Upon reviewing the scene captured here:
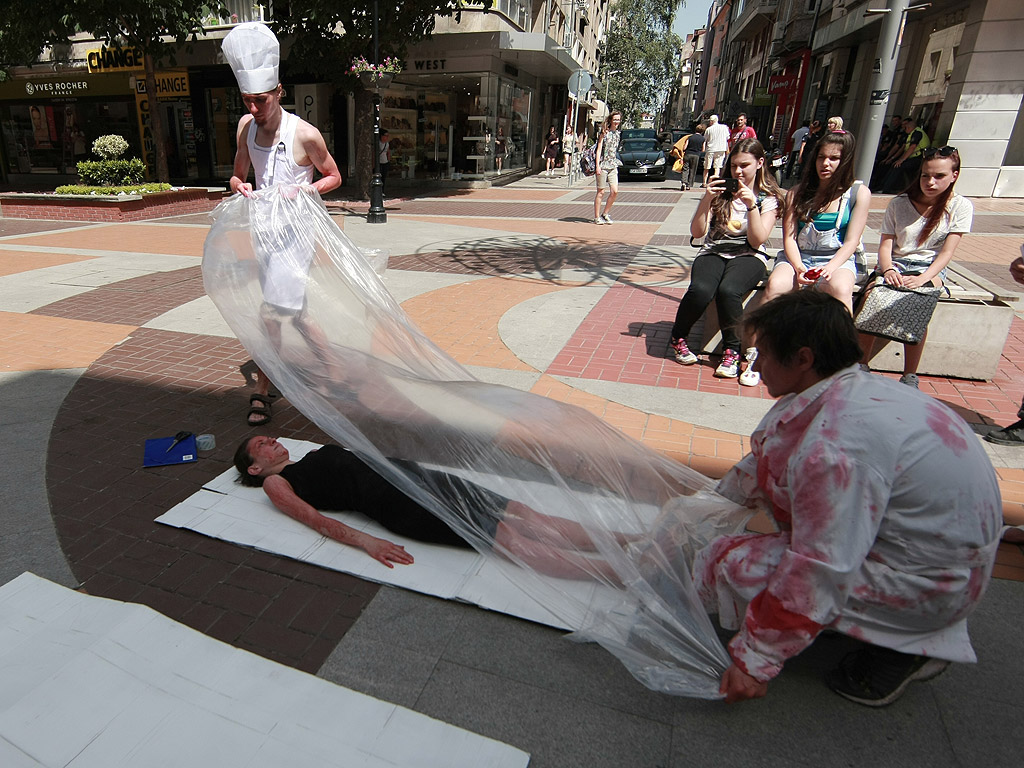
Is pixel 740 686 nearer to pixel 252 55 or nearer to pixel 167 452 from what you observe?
pixel 167 452

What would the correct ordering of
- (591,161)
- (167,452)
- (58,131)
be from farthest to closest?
1. (58,131)
2. (591,161)
3. (167,452)

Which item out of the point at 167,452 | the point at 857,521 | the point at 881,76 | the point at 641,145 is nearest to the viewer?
the point at 857,521

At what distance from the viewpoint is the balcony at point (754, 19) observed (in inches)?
1371

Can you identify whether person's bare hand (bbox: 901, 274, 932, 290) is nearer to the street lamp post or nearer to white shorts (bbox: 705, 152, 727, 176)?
the street lamp post

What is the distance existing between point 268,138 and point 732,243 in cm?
329

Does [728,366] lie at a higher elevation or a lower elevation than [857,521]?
lower

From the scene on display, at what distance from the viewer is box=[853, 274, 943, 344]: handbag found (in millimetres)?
4145

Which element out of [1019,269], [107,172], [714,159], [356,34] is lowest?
[107,172]

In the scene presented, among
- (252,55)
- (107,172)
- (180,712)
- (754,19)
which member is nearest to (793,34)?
(754,19)

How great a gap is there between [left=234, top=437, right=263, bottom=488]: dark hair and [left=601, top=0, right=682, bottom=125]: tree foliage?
4679 cm

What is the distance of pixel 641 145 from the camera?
81.3ft

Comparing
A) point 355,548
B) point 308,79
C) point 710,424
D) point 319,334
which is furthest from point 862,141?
point 308,79

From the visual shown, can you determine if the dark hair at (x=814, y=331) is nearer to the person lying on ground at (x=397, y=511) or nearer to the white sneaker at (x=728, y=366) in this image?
the person lying on ground at (x=397, y=511)

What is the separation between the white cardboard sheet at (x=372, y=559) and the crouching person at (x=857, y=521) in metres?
0.61
